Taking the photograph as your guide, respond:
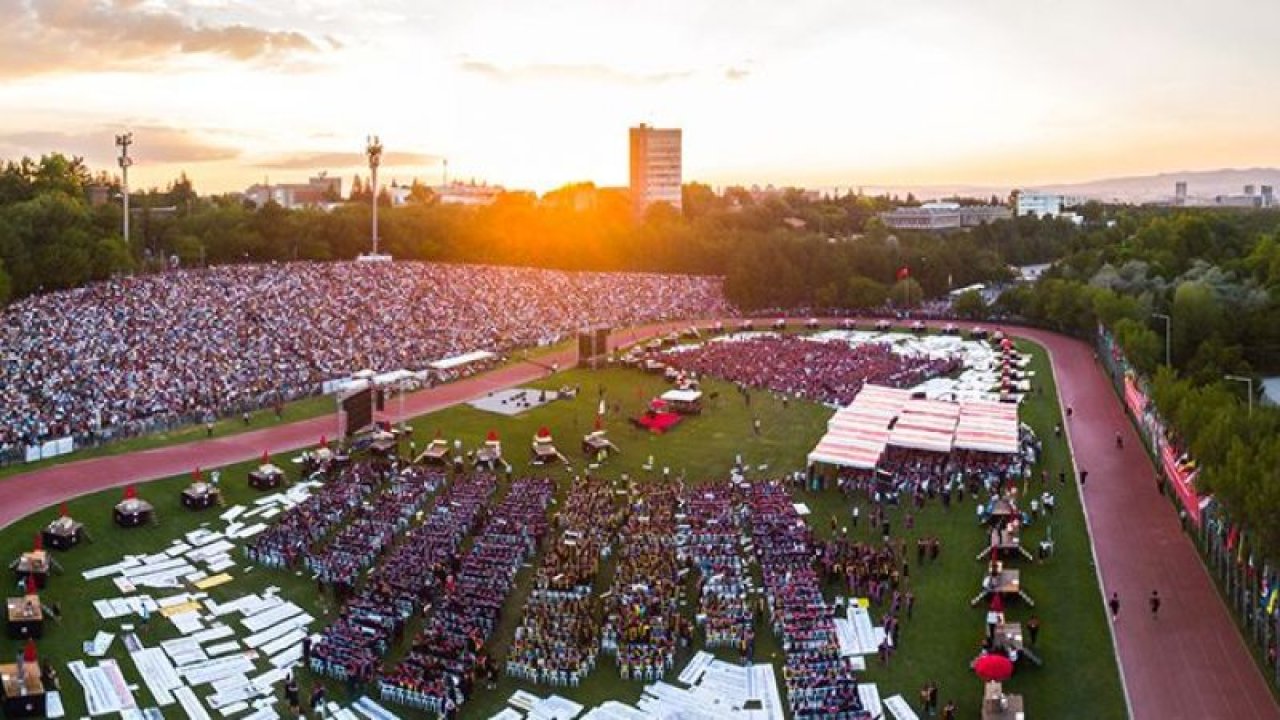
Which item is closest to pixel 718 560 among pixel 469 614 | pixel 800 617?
pixel 800 617

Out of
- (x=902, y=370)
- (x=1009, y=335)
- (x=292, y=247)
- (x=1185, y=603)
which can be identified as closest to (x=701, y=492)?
(x=1185, y=603)

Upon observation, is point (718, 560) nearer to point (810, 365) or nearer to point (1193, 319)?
A: point (810, 365)

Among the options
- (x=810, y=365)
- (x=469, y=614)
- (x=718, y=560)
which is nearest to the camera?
(x=469, y=614)

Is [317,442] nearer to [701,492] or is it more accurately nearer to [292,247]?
[701,492]

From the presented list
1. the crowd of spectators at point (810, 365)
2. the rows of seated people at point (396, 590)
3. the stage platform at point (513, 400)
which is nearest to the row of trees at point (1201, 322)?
the crowd of spectators at point (810, 365)

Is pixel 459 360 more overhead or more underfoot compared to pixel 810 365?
more overhead

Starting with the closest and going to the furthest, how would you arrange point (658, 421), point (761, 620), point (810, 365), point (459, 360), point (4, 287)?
1. point (761, 620)
2. point (658, 421)
3. point (4, 287)
4. point (459, 360)
5. point (810, 365)

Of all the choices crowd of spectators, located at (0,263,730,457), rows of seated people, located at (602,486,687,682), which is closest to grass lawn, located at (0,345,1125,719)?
rows of seated people, located at (602,486,687,682)

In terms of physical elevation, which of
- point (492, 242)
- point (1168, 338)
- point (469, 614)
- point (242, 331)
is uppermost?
point (492, 242)
